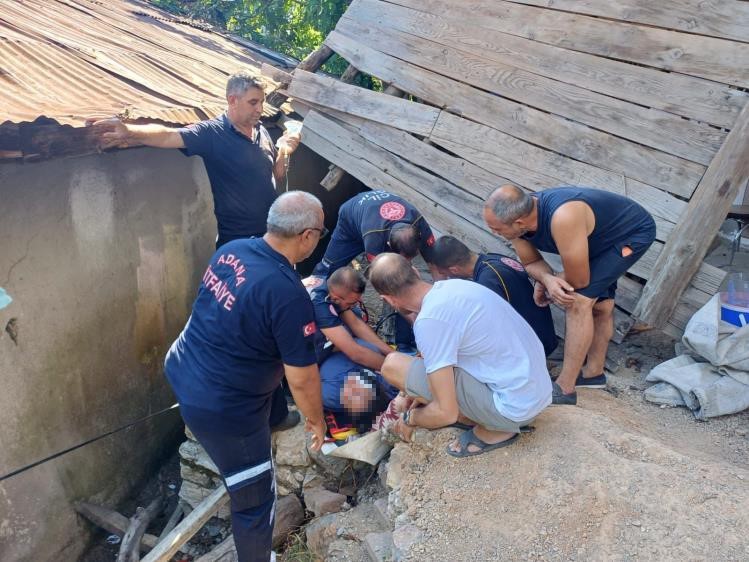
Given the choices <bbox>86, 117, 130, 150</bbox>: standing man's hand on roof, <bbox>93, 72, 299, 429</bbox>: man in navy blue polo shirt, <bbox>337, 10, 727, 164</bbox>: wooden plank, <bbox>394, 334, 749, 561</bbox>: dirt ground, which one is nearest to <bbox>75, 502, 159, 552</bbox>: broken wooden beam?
<bbox>93, 72, 299, 429</bbox>: man in navy blue polo shirt

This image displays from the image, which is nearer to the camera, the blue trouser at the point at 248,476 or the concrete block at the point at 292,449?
the blue trouser at the point at 248,476

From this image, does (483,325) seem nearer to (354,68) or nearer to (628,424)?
(628,424)

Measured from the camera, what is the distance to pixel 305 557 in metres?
3.56

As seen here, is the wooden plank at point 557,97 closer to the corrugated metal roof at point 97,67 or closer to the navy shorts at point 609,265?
the navy shorts at point 609,265

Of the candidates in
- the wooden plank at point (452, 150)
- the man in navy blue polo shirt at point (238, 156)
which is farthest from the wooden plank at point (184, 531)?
the wooden plank at point (452, 150)

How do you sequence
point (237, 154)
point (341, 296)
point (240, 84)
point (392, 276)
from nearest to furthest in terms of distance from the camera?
1. point (392, 276)
2. point (341, 296)
3. point (240, 84)
4. point (237, 154)

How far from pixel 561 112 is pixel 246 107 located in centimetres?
232

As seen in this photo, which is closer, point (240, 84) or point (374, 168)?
A: point (240, 84)

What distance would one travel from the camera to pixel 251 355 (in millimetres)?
2873

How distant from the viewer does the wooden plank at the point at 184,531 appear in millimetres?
3598

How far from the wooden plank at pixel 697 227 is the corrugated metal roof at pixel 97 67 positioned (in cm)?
347

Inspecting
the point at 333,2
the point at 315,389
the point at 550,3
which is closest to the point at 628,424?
the point at 315,389

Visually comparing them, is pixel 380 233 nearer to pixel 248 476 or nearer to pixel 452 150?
pixel 452 150

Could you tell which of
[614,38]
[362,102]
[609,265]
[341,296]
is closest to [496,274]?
[609,265]
